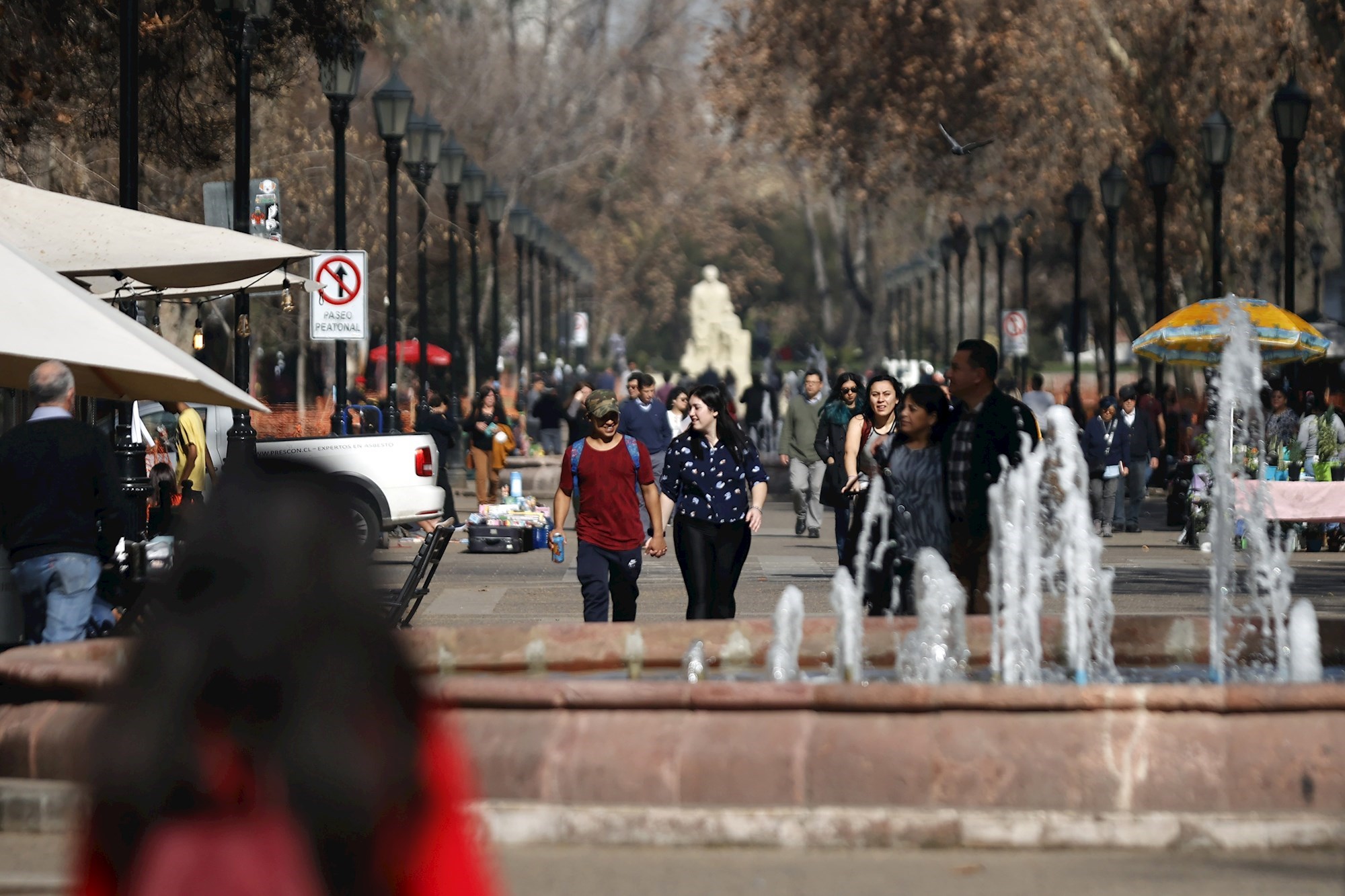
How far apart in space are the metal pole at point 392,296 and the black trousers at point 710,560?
14.6 metres

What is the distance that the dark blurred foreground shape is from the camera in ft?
7.89

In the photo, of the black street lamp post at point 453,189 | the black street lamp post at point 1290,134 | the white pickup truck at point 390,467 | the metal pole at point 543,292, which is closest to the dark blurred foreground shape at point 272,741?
the white pickup truck at point 390,467

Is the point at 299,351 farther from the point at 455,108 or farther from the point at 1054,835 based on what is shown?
the point at 1054,835

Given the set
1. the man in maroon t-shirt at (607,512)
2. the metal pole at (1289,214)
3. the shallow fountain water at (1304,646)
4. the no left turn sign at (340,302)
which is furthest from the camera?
the metal pole at (1289,214)

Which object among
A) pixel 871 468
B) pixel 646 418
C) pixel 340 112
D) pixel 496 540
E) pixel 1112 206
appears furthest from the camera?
pixel 1112 206

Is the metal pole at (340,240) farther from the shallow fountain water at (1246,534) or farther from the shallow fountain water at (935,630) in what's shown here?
the shallow fountain water at (935,630)

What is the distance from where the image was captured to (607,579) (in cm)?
1191

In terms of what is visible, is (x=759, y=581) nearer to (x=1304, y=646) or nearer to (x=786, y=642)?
(x=786, y=642)

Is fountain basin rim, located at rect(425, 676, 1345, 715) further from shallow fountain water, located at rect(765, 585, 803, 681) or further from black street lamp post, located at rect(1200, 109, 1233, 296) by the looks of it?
black street lamp post, located at rect(1200, 109, 1233, 296)

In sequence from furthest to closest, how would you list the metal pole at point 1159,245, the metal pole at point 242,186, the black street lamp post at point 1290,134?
the metal pole at point 1159,245 < the black street lamp post at point 1290,134 < the metal pole at point 242,186

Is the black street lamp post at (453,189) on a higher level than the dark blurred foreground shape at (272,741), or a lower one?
higher

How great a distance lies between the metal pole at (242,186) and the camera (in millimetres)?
17688

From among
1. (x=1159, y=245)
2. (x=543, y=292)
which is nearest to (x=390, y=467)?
(x=1159, y=245)

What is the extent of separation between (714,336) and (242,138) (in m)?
51.8
